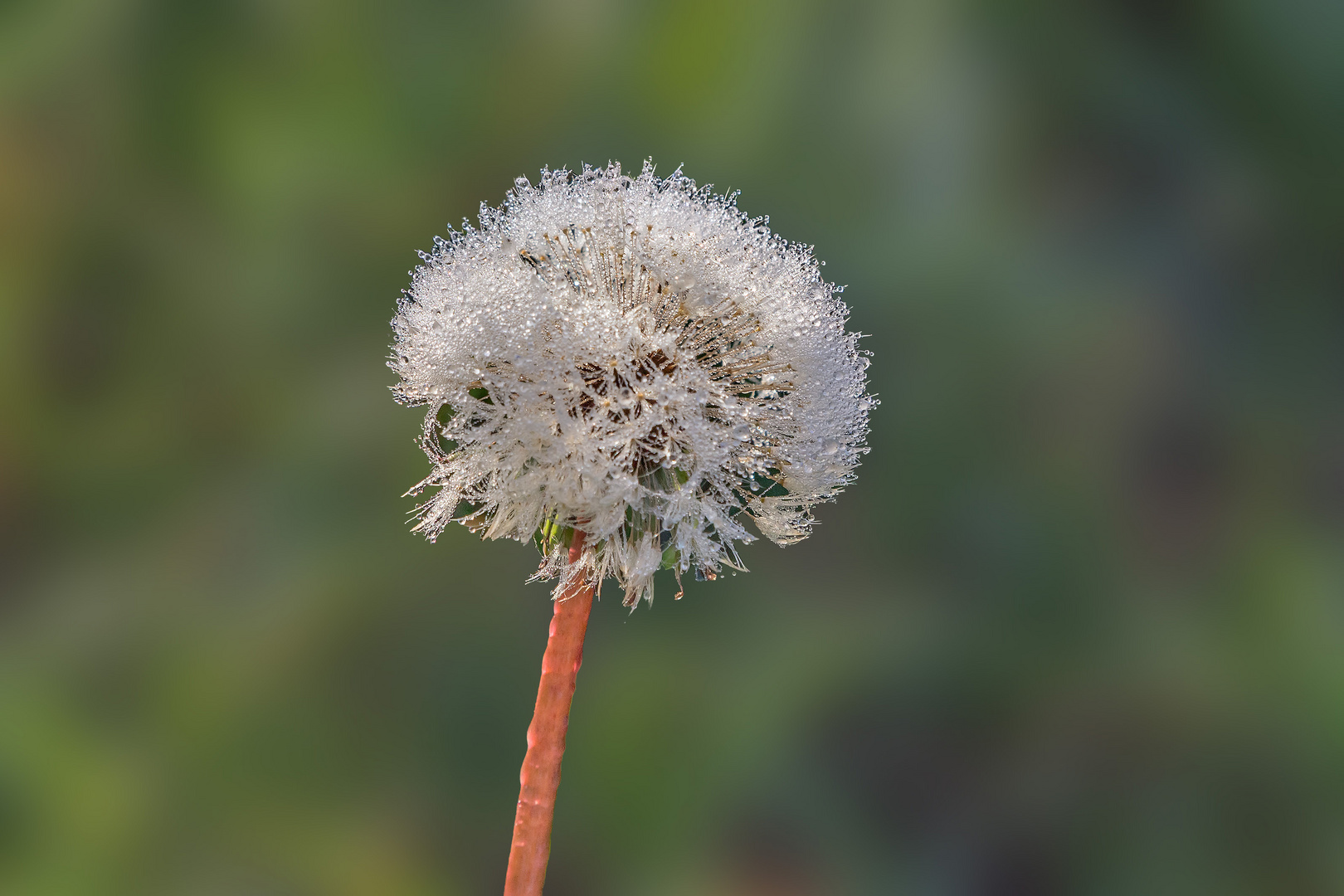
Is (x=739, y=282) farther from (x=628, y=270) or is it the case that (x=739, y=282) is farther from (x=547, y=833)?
(x=547, y=833)

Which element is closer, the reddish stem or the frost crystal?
the frost crystal

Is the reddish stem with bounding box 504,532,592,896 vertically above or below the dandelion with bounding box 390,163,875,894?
below

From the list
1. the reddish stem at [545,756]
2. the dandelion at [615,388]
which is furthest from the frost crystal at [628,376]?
the reddish stem at [545,756]

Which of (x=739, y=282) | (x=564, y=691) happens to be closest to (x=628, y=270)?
(x=739, y=282)

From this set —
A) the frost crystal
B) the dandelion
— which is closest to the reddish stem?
the dandelion

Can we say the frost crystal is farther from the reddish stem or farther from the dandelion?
the reddish stem

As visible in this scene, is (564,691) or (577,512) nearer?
(577,512)

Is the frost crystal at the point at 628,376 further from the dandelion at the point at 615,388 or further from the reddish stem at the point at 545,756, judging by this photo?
the reddish stem at the point at 545,756
